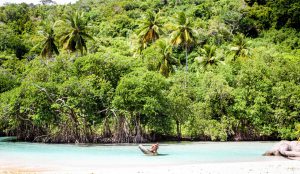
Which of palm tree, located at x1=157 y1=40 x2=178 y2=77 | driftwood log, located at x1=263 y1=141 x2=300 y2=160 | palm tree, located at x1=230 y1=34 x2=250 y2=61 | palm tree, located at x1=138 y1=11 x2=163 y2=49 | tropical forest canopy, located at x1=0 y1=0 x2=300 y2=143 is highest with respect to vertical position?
palm tree, located at x1=138 y1=11 x2=163 y2=49

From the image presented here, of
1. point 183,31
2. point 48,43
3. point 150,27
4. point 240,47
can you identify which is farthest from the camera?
point 240,47

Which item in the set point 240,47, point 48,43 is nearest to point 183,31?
point 240,47

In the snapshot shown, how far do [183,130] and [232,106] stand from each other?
505cm

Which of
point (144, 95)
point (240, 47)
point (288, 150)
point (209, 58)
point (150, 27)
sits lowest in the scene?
point (288, 150)

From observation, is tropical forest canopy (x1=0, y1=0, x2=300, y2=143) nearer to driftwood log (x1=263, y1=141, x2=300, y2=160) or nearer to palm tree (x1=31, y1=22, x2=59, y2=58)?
palm tree (x1=31, y1=22, x2=59, y2=58)

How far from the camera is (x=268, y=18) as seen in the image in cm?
7075

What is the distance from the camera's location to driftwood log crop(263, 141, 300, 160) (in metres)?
Answer: 22.1

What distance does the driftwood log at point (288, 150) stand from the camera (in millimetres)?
22067

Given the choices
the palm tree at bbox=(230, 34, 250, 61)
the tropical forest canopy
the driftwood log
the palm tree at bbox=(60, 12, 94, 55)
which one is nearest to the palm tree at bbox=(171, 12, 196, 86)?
the tropical forest canopy

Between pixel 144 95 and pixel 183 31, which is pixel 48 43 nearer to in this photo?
pixel 183 31

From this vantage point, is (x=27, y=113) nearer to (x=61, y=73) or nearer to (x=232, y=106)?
(x=61, y=73)

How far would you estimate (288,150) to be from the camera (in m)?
23.0

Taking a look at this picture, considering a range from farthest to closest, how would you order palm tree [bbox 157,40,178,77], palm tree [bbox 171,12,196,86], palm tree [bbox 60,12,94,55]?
1. palm tree [bbox 157,40,178,77]
2. palm tree [bbox 171,12,196,86]
3. palm tree [bbox 60,12,94,55]

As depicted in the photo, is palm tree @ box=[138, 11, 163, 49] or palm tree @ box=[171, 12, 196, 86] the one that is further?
palm tree @ box=[138, 11, 163, 49]
